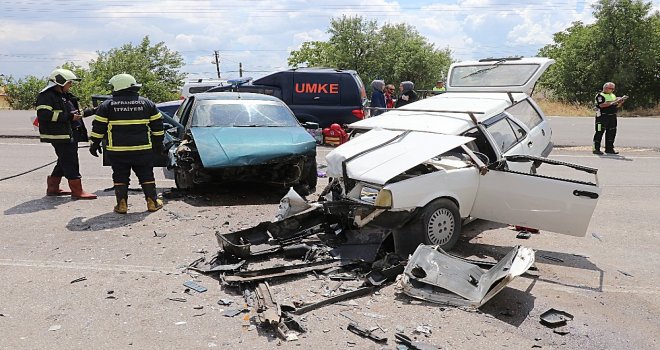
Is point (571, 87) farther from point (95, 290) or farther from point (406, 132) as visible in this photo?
point (95, 290)

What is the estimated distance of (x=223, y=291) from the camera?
457cm

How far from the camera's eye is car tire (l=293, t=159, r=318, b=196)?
7.96 m

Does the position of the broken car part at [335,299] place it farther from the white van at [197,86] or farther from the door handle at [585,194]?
the white van at [197,86]

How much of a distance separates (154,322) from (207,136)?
4.12 m

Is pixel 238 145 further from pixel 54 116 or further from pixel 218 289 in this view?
pixel 218 289

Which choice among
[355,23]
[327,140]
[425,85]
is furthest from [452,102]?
[355,23]

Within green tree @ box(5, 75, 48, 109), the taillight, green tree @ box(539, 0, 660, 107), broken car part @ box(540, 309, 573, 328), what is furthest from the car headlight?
green tree @ box(5, 75, 48, 109)

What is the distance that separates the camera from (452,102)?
7039 millimetres

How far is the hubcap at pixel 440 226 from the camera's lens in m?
5.33

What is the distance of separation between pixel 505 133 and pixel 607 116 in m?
8.10

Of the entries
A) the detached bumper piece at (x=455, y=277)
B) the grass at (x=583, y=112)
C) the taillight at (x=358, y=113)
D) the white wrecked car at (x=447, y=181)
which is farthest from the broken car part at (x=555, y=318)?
the grass at (x=583, y=112)

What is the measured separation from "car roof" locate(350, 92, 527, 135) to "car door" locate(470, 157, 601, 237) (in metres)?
0.74

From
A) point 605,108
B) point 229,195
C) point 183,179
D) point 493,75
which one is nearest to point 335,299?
point 183,179

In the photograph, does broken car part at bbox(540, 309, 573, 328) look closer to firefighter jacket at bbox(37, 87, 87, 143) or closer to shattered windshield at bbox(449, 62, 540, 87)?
shattered windshield at bbox(449, 62, 540, 87)
